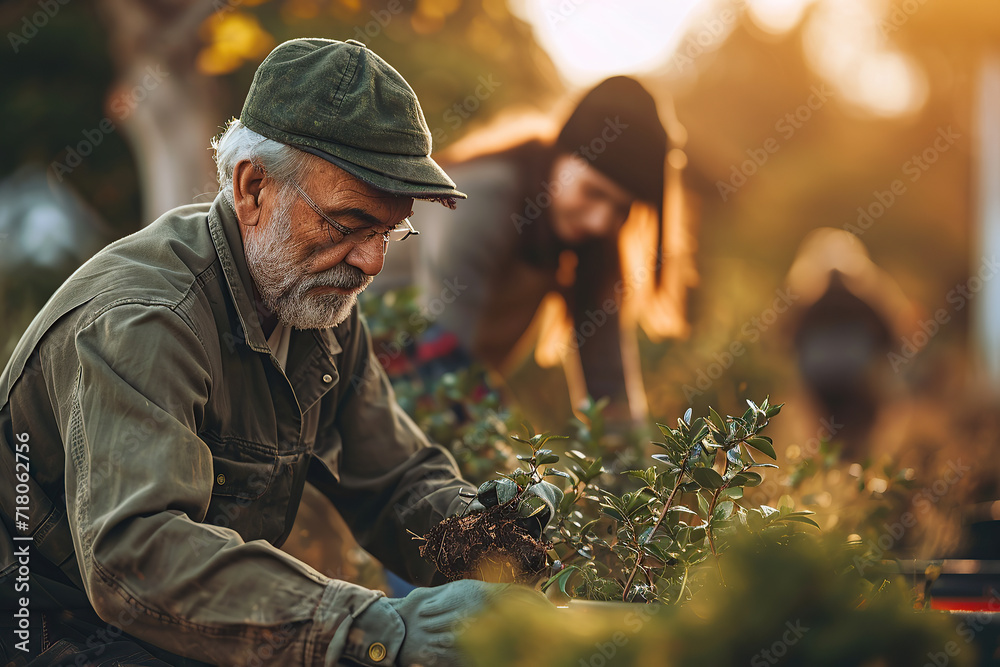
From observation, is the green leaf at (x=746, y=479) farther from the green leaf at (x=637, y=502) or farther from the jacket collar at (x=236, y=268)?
the jacket collar at (x=236, y=268)

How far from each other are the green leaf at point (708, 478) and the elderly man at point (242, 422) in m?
0.51

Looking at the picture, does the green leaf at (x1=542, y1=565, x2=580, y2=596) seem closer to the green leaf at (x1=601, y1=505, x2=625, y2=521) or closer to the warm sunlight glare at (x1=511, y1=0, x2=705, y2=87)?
the green leaf at (x1=601, y1=505, x2=625, y2=521)

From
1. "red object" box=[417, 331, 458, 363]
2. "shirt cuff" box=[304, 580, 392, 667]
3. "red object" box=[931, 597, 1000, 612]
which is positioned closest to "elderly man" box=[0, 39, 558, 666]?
"shirt cuff" box=[304, 580, 392, 667]

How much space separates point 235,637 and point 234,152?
1.10 m

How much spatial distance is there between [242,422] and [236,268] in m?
0.34

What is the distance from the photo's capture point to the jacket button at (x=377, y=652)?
137 cm

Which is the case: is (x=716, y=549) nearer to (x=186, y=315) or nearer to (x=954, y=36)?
(x=186, y=315)

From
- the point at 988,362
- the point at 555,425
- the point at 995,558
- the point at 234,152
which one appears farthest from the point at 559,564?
the point at 988,362

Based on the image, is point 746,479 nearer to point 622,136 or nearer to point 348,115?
point 348,115

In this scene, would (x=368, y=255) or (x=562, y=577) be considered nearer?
(x=562, y=577)

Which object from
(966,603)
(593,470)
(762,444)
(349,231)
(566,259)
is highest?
(349,231)

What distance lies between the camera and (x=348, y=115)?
6.06 ft

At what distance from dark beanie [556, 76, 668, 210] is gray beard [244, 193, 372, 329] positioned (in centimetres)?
276

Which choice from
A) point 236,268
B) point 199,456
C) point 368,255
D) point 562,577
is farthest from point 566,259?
point 199,456
